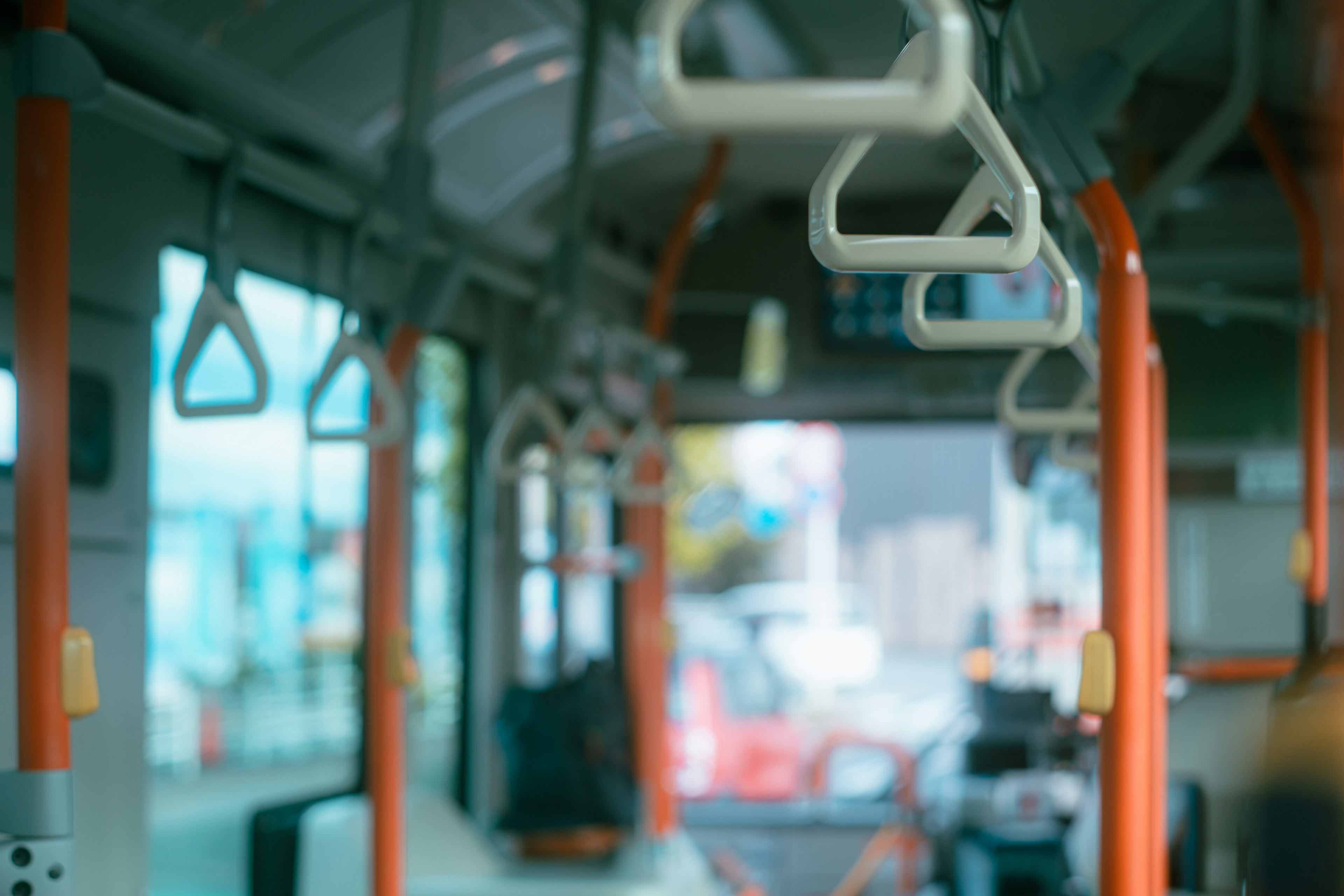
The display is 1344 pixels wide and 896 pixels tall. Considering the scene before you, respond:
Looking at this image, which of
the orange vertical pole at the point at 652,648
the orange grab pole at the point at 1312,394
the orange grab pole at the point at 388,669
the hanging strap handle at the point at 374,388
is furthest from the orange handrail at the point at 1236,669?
the hanging strap handle at the point at 374,388

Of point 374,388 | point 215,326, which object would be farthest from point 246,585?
point 215,326

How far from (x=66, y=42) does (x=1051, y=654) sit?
19.1 feet

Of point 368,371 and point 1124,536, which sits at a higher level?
point 368,371

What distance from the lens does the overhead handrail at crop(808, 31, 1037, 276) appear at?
3.51 ft

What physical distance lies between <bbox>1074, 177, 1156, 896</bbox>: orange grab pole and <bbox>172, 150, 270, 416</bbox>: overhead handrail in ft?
4.03

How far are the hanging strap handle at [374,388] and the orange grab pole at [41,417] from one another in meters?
0.51

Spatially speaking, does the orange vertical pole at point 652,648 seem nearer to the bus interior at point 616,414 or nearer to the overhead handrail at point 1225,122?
the bus interior at point 616,414

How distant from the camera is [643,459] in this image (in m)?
4.71

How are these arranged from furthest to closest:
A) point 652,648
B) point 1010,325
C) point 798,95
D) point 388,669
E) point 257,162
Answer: point 652,648
point 257,162
point 388,669
point 1010,325
point 798,95

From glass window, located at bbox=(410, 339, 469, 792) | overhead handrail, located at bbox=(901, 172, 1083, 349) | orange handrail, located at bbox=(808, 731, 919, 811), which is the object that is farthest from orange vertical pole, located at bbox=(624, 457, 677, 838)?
overhead handrail, located at bbox=(901, 172, 1083, 349)

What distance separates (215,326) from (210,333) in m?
0.05

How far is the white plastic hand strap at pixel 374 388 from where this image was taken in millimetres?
2311

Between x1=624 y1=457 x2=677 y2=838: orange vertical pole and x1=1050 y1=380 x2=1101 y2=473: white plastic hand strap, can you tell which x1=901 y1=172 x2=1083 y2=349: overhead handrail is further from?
x1=624 y1=457 x2=677 y2=838: orange vertical pole

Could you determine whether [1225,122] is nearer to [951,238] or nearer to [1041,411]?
[1041,411]
